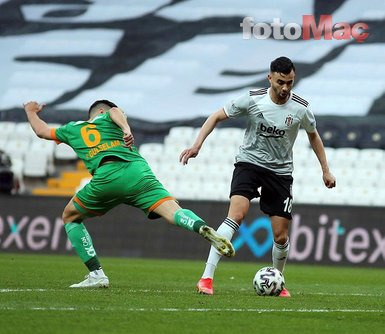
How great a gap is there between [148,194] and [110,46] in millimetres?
16490

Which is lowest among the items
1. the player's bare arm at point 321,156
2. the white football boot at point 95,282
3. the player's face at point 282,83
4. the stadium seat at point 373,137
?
the stadium seat at point 373,137

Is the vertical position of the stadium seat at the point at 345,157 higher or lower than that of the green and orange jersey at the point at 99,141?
lower

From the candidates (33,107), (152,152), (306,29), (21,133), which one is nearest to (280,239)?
(33,107)

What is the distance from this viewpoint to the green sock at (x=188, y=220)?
27.7ft

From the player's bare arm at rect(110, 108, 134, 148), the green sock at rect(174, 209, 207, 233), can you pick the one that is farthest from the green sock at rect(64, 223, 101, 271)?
the player's bare arm at rect(110, 108, 134, 148)

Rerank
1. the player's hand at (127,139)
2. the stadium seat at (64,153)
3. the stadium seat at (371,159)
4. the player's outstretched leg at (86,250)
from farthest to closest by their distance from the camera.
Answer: the stadium seat at (64,153), the stadium seat at (371,159), the player's outstretched leg at (86,250), the player's hand at (127,139)

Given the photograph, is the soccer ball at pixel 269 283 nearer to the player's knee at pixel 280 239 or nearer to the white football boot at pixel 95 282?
the player's knee at pixel 280 239

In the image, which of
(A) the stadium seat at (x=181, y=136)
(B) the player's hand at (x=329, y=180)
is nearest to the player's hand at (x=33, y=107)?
(B) the player's hand at (x=329, y=180)

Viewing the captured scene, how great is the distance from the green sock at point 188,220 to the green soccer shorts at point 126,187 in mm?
329

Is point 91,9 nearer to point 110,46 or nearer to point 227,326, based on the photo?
point 110,46

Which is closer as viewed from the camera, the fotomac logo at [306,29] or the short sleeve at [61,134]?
the short sleeve at [61,134]

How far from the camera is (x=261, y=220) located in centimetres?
1705

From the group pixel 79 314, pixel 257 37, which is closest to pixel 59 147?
pixel 257 37

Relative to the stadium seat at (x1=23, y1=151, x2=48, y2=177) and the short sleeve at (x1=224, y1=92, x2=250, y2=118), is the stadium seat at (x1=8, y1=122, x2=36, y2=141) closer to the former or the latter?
the stadium seat at (x1=23, y1=151, x2=48, y2=177)
